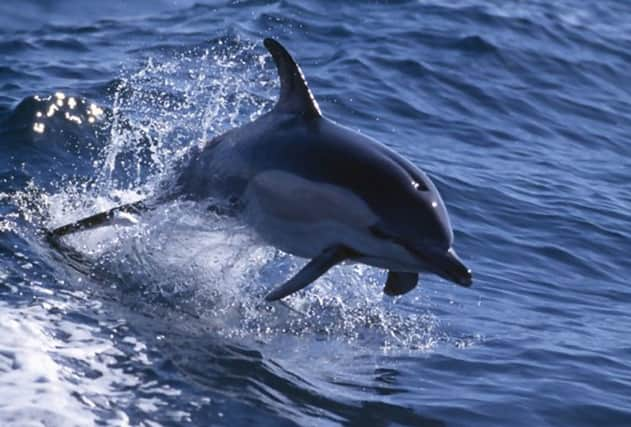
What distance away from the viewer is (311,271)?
7.52 meters

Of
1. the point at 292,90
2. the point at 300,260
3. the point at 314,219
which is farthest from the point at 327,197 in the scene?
the point at 300,260

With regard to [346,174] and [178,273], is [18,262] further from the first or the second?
[346,174]

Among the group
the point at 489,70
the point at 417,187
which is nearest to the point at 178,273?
the point at 417,187

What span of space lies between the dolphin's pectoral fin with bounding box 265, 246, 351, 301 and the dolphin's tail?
205cm

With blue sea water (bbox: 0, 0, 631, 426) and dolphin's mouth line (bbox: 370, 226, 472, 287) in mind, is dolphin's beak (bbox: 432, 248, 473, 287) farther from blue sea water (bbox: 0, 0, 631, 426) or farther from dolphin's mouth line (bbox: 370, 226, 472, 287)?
blue sea water (bbox: 0, 0, 631, 426)

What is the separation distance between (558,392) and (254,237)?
228 cm

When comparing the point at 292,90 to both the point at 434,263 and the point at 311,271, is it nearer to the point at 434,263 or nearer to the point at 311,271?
the point at 311,271

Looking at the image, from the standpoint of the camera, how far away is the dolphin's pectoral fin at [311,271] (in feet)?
24.4

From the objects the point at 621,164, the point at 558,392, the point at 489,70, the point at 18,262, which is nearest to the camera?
the point at 558,392

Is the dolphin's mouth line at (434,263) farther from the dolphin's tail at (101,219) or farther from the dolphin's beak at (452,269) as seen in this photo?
the dolphin's tail at (101,219)

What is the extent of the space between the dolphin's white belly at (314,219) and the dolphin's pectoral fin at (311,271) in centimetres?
6

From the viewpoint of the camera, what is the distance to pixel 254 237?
847 centimetres

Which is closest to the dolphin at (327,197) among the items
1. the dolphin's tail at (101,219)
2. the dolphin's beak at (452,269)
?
the dolphin's beak at (452,269)

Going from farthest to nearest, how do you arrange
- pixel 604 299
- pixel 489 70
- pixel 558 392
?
pixel 489 70 → pixel 604 299 → pixel 558 392
